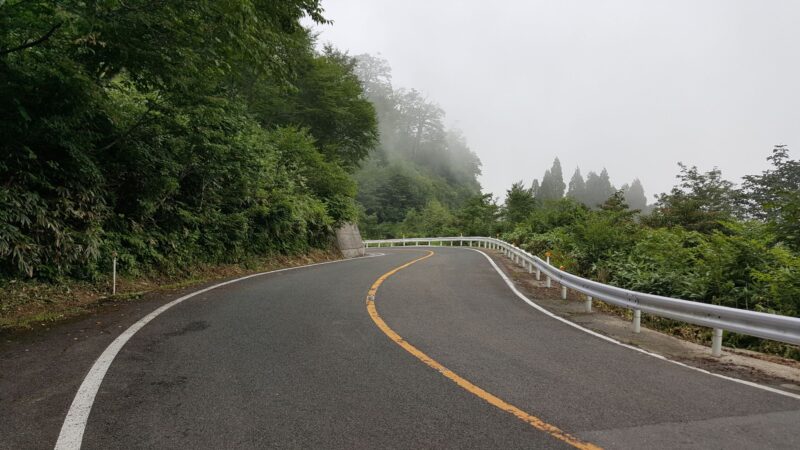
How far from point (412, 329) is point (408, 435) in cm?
303

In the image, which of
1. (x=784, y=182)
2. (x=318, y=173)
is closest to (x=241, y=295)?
(x=318, y=173)

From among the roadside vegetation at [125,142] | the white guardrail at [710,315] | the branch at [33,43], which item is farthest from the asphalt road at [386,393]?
the branch at [33,43]

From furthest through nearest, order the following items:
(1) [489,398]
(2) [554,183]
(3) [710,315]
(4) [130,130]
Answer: (2) [554,183]
(4) [130,130]
(3) [710,315]
(1) [489,398]

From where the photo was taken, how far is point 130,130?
8.82 meters

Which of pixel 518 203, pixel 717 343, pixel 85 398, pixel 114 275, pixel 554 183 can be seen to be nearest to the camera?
pixel 85 398

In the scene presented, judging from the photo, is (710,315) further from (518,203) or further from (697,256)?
(518,203)

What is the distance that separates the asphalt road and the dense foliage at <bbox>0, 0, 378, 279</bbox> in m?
3.11

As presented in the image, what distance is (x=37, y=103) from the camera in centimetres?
707

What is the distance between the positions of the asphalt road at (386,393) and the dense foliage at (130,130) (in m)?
3.11

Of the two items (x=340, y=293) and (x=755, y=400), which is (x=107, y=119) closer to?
(x=340, y=293)

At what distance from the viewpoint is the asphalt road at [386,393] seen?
3.03 metres

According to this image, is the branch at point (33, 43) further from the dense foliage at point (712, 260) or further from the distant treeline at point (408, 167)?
the distant treeline at point (408, 167)

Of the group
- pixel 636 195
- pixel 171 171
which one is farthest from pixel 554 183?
pixel 171 171

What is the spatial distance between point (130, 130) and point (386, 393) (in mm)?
8078
